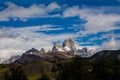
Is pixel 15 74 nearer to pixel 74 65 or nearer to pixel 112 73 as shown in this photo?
pixel 74 65

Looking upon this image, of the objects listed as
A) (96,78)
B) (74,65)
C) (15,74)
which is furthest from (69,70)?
(15,74)

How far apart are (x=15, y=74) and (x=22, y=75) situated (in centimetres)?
327

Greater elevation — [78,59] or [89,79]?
[78,59]

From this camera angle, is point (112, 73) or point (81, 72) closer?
point (81, 72)

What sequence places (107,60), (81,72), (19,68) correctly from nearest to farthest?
(81,72) → (19,68) → (107,60)

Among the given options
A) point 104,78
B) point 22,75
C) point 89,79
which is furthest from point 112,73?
point 22,75

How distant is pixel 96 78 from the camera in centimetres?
15188

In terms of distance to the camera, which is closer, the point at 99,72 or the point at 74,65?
the point at 74,65

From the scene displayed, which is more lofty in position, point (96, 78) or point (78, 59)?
point (78, 59)

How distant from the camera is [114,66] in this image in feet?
558

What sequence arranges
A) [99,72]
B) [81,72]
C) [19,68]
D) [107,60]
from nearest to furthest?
1. [81,72]
2. [19,68]
3. [99,72]
4. [107,60]

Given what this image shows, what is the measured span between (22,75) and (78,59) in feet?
91.8

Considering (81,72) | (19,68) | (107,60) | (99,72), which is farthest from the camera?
(107,60)

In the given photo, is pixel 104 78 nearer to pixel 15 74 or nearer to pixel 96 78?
pixel 96 78
